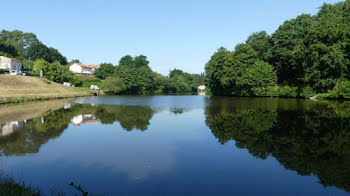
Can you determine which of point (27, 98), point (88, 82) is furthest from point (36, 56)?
point (27, 98)

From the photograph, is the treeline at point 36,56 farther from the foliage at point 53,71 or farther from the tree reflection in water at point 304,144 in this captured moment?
the tree reflection in water at point 304,144

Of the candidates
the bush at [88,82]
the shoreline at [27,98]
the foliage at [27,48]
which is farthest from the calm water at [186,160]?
the foliage at [27,48]

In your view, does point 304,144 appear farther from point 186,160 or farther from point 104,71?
point 104,71

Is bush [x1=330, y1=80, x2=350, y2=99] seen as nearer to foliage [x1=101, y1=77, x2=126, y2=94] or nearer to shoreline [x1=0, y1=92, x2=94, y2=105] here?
shoreline [x1=0, y1=92, x2=94, y2=105]

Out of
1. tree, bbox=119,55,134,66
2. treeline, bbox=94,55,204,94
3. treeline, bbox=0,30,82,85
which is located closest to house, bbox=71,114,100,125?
treeline, bbox=94,55,204,94

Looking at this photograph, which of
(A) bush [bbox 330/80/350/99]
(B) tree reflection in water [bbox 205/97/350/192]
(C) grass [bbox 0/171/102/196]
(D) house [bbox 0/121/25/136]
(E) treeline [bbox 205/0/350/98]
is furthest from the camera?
(E) treeline [bbox 205/0/350/98]

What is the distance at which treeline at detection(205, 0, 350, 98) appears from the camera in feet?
151

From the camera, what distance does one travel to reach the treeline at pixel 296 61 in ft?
151

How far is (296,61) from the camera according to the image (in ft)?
182

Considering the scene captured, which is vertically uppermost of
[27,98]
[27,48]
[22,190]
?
[27,48]

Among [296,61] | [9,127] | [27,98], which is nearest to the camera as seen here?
[9,127]

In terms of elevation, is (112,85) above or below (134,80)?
below

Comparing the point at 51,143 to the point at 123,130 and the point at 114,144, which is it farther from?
the point at 123,130

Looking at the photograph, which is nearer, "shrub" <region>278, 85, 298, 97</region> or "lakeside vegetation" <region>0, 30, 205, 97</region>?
"shrub" <region>278, 85, 298, 97</region>
